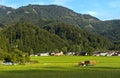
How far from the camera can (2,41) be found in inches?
5679

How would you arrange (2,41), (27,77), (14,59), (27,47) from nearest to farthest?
(27,77) < (14,59) < (2,41) < (27,47)

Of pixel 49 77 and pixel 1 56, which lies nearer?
pixel 49 77

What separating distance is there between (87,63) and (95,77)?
117ft

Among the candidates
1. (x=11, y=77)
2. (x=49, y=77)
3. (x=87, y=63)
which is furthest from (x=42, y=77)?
(x=87, y=63)

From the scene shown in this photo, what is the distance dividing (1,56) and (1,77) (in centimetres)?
7115

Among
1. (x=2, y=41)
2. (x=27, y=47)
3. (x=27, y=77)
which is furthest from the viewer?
(x=27, y=47)

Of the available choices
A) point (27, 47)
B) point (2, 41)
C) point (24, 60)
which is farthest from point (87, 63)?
point (27, 47)

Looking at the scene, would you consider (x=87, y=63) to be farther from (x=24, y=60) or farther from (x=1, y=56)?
(x=1, y=56)

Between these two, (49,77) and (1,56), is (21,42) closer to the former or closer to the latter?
(1,56)

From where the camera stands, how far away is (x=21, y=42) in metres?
→ 198

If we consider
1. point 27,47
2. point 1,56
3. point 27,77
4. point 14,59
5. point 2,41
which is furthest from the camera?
point 27,47

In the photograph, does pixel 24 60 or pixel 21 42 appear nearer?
pixel 24 60

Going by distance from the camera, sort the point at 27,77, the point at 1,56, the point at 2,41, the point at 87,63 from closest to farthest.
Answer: the point at 27,77, the point at 87,63, the point at 1,56, the point at 2,41

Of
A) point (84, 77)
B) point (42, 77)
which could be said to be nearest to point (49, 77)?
point (42, 77)
